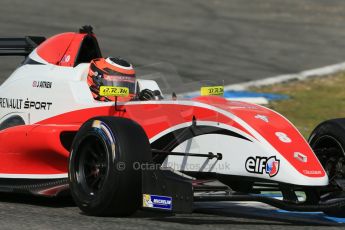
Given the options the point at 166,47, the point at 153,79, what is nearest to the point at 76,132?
the point at 153,79

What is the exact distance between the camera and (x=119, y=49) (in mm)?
17656

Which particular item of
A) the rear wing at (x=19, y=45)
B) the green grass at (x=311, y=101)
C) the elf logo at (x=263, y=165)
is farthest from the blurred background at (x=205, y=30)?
the elf logo at (x=263, y=165)

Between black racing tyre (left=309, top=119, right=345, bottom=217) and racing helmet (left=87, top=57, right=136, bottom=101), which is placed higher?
racing helmet (left=87, top=57, right=136, bottom=101)

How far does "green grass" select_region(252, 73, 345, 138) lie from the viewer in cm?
1358

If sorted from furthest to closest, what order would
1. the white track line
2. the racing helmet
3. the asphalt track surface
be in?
the asphalt track surface
the white track line
the racing helmet

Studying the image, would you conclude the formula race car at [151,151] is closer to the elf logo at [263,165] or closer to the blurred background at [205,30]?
the elf logo at [263,165]

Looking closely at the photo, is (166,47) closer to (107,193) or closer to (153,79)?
(153,79)

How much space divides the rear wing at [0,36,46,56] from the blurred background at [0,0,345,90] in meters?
5.24

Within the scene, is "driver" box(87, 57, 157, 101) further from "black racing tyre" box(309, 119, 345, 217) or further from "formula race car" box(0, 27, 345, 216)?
"black racing tyre" box(309, 119, 345, 217)

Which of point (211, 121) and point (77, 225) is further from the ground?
point (211, 121)

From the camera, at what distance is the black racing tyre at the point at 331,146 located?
7652 millimetres

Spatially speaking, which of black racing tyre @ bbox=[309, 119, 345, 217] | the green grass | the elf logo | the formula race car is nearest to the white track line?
the green grass

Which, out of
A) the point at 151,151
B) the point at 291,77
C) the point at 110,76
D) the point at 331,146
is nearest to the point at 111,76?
the point at 110,76

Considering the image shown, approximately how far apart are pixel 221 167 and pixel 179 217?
53 cm
